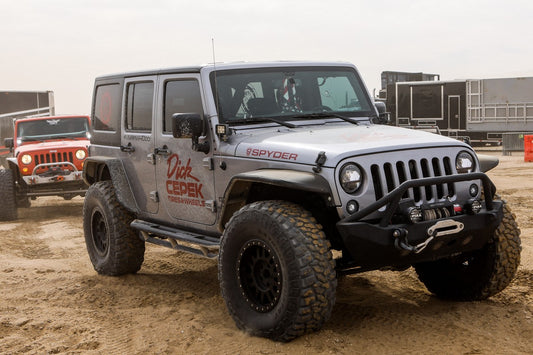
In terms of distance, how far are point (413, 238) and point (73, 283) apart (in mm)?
3903

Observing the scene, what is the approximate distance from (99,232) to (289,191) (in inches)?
123

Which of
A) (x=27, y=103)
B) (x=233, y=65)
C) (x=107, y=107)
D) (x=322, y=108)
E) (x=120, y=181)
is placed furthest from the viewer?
(x=27, y=103)

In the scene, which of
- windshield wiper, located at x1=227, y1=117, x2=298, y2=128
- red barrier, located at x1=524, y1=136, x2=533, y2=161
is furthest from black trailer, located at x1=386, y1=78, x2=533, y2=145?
windshield wiper, located at x1=227, y1=117, x2=298, y2=128

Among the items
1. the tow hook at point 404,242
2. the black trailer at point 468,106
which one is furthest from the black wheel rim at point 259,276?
the black trailer at point 468,106

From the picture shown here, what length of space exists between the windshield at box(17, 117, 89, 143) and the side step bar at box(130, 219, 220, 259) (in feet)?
24.7

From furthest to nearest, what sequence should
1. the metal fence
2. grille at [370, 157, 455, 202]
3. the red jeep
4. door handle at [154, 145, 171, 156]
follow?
the metal fence < the red jeep < door handle at [154, 145, 171, 156] < grille at [370, 157, 455, 202]

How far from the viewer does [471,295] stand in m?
5.70

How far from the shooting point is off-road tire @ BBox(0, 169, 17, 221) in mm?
12570

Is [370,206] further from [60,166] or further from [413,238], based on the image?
[60,166]

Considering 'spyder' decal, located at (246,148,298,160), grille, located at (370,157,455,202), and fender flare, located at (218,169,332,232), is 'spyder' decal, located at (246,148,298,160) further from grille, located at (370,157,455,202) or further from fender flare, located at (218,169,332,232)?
grille, located at (370,157,455,202)

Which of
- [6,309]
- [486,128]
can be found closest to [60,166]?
[6,309]

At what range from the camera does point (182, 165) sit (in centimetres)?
612

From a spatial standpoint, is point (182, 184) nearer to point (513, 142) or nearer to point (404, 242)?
point (404, 242)

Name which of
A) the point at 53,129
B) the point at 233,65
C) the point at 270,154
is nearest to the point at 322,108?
the point at 233,65
